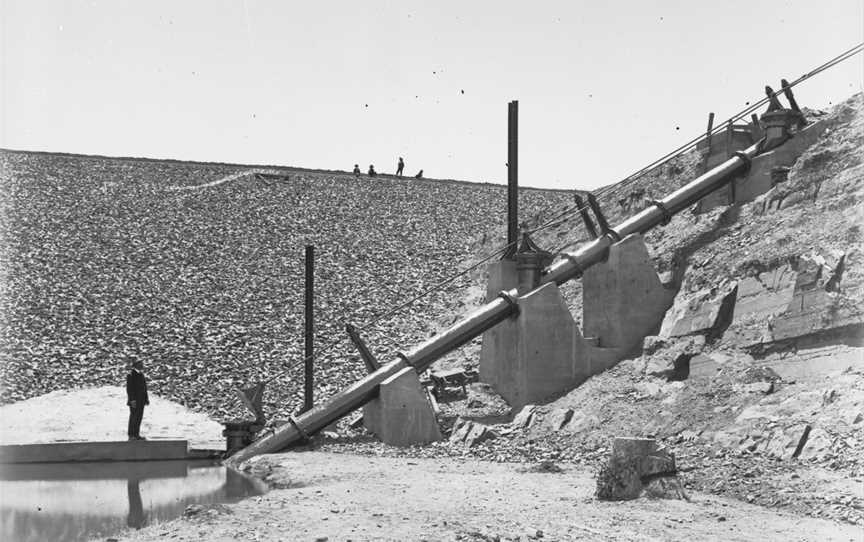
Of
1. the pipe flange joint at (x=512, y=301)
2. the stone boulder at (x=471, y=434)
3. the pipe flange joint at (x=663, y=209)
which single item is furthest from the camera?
the pipe flange joint at (x=663, y=209)

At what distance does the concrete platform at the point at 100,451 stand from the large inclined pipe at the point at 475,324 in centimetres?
130

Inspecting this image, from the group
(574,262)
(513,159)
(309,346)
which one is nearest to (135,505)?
(309,346)

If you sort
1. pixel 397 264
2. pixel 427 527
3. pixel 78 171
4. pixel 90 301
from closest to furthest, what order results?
1. pixel 427 527
2. pixel 90 301
3. pixel 397 264
4. pixel 78 171

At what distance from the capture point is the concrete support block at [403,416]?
53.7 feet

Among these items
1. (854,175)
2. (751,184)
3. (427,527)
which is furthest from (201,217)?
(427,527)

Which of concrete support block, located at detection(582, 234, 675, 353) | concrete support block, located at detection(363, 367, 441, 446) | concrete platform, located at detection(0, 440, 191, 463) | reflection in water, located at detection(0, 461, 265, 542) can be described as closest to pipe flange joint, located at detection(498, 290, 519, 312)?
concrete support block, located at detection(582, 234, 675, 353)

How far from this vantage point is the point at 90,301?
25.6 m

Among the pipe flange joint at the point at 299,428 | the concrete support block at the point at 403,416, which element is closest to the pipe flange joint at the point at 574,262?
the concrete support block at the point at 403,416

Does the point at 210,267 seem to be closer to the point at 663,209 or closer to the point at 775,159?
the point at 663,209

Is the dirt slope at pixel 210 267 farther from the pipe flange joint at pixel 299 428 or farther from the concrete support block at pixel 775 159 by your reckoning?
the concrete support block at pixel 775 159

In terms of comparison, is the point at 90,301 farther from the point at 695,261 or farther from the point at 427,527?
the point at 427,527

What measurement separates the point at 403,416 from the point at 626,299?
474cm

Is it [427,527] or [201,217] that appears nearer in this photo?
[427,527]

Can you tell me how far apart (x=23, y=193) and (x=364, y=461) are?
24476 millimetres
